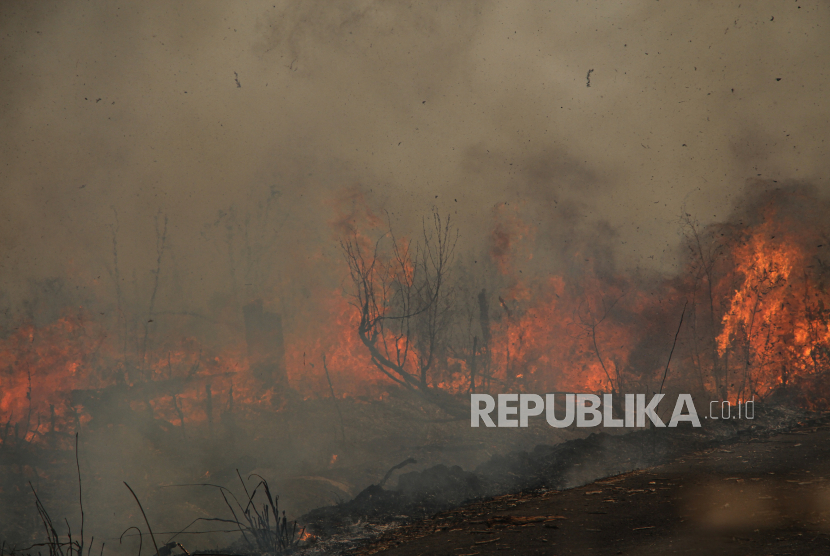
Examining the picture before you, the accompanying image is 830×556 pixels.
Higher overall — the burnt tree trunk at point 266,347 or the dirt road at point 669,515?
the burnt tree trunk at point 266,347

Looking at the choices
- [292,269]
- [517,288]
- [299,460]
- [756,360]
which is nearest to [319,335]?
[292,269]

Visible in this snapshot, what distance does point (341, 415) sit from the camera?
11.0 meters

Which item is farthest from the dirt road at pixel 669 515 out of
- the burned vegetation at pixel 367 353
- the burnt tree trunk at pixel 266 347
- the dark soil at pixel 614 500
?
the burnt tree trunk at pixel 266 347

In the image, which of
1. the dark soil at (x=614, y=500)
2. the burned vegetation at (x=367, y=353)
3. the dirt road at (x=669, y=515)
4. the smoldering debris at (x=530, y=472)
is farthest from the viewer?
the burned vegetation at (x=367, y=353)

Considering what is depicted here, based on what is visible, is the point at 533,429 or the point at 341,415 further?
the point at 341,415

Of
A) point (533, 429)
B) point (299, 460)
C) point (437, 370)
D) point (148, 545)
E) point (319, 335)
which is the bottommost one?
point (148, 545)

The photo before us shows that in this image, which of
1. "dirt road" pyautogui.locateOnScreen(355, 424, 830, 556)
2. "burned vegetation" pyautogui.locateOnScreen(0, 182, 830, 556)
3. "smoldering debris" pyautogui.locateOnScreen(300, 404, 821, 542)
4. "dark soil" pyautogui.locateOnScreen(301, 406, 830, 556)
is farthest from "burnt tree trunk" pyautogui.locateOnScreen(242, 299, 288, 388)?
"dirt road" pyautogui.locateOnScreen(355, 424, 830, 556)

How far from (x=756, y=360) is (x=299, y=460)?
9028 mm

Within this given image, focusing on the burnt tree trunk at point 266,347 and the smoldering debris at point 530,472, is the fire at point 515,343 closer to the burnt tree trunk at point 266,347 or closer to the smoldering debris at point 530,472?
the burnt tree trunk at point 266,347

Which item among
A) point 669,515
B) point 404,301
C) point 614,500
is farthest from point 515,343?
point 669,515

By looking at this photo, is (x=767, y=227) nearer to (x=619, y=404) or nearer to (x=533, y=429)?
(x=619, y=404)

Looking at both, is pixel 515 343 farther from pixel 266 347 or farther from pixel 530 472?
pixel 266 347

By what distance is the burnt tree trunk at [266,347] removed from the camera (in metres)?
11.5

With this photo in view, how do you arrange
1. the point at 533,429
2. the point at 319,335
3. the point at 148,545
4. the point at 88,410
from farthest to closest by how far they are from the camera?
the point at 319,335, the point at 88,410, the point at 533,429, the point at 148,545
